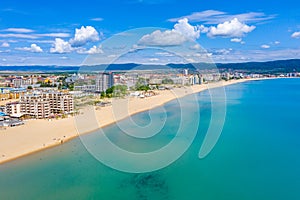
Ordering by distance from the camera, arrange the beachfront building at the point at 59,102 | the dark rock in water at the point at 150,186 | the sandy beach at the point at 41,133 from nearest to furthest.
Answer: the dark rock in water at the point at 150,186, the sandy beach at the point at 41,133, the beachfront building at the point at 59,102

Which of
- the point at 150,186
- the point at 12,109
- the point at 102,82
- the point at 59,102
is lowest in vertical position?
the point at 150,186

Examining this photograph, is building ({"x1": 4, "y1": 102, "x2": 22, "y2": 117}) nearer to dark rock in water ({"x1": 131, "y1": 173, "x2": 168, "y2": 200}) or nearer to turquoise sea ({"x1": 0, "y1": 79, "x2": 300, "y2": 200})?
turquoise sea ({"x1": 0, "y1": 79, "x2": 300, "y2": 200})

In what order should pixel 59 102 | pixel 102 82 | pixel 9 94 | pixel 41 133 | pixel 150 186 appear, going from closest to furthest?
1. pixel 150 186
2. pixel 41 133
3. pixel 59 102
4. pixel 9 94
5. pixel 102 82

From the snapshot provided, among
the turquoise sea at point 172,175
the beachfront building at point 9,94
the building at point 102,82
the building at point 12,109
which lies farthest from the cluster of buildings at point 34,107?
the building at point 102,82

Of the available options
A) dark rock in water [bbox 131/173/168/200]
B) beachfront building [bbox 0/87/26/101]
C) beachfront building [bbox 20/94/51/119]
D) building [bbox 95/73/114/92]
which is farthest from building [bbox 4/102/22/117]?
building [bbox 95/73/114/92]

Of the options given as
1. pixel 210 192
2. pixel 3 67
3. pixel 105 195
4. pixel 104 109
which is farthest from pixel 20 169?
pixel 3 67

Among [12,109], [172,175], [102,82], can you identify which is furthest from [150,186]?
[102,82]

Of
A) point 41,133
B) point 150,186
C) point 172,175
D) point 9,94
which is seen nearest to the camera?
point 150,186

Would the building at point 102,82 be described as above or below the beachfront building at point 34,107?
above

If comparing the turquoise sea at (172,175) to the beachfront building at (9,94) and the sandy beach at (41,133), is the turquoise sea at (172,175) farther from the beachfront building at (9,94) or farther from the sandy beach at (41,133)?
the beachfront building at (9,94)

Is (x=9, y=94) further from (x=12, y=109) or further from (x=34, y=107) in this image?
(x=34, y=107)

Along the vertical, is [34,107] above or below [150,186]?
above
